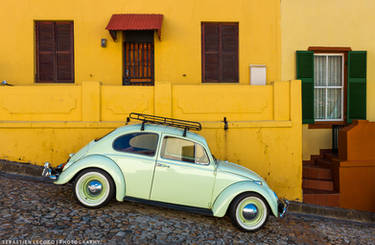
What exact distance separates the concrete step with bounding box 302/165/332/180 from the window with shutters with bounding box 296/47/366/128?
1534mm

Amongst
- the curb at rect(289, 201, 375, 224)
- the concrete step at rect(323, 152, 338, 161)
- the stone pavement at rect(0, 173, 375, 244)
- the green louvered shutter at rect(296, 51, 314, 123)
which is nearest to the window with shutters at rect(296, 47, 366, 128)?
the green louvered shutter at rect(296, 51, 314, 123)

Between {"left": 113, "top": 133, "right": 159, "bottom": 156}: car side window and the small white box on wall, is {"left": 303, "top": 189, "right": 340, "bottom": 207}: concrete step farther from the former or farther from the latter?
{"left": 113, "top": 133, "right": 159, "bottom": 156}: car side window

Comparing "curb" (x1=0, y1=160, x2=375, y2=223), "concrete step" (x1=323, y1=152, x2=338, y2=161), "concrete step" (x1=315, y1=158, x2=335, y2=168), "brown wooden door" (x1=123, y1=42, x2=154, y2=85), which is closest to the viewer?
"curb" (x1=0, y1=160, x2=375, y2=223)

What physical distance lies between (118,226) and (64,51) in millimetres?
6276

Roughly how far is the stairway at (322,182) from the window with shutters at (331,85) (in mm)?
1363

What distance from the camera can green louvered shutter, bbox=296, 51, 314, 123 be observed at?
828cm

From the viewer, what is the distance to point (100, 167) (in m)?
4.36

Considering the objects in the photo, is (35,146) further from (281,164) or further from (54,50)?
(281,164)

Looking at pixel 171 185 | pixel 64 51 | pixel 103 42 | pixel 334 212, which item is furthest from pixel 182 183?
pixel 64 51

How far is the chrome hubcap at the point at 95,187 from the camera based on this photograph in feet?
14.5

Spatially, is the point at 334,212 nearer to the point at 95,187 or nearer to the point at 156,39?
the point at 95,187

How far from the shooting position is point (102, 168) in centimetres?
437

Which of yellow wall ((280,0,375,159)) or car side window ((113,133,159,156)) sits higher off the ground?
yellow wall ((280,0,375,159))

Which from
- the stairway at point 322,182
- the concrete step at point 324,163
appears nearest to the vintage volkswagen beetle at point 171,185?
the stairway at point 322,182
